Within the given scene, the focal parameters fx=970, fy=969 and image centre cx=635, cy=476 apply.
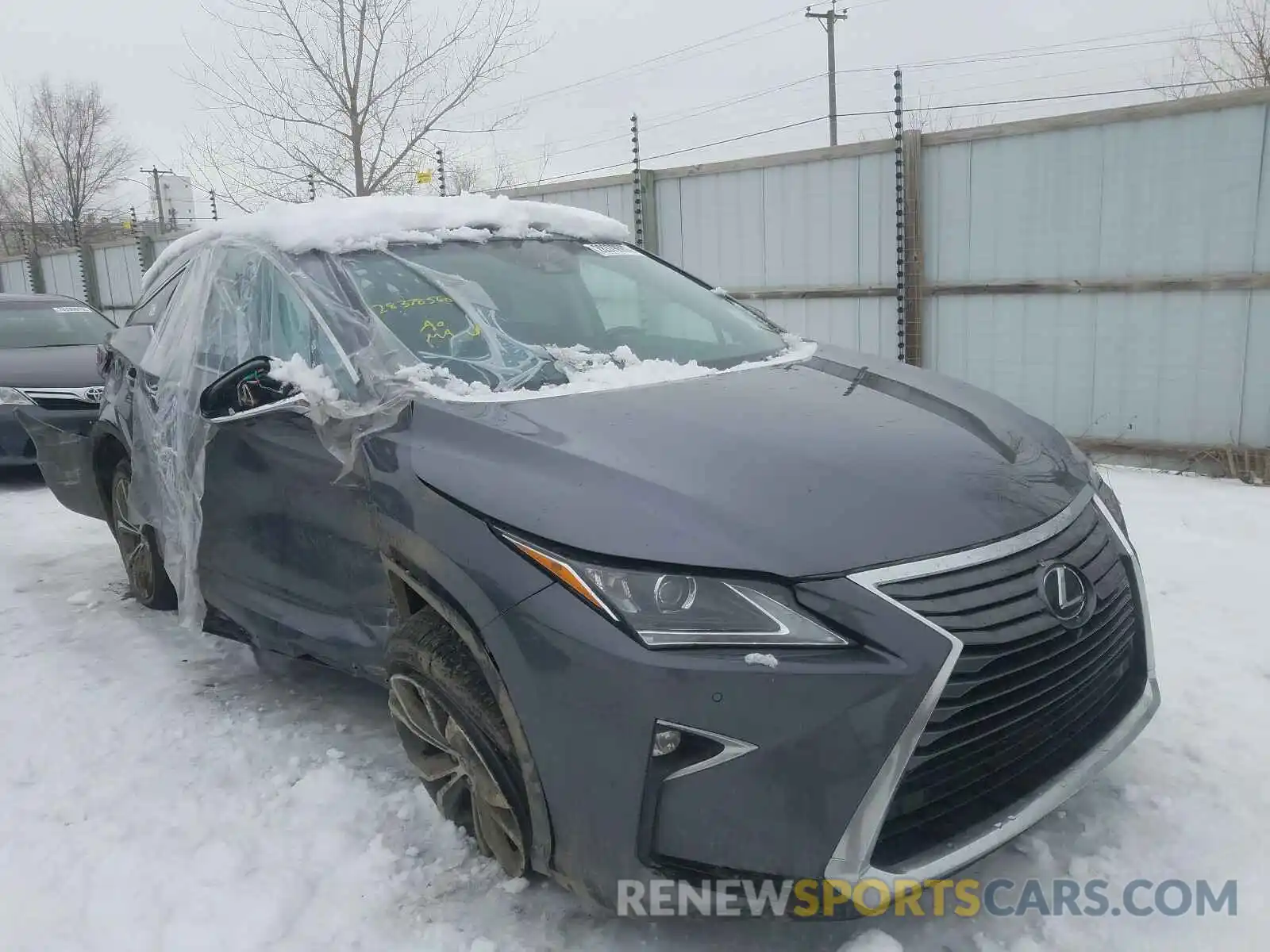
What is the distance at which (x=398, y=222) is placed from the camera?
320 centimetres

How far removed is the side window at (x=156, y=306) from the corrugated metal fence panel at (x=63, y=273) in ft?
48.4

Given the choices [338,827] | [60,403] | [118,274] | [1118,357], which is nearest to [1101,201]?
[1118,357]

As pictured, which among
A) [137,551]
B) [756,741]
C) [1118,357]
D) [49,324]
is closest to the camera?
[756,741]

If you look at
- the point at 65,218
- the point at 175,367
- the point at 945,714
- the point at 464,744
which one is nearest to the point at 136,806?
the point at 464,744

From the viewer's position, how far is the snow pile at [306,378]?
107 inches

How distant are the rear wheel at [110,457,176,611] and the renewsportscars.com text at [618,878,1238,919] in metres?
3.08

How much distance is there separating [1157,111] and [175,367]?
5.82 m

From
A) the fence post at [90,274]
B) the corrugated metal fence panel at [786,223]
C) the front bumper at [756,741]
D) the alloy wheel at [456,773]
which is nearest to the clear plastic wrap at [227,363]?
the alloy wheel at [456,773]

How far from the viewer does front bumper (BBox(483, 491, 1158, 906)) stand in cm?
179

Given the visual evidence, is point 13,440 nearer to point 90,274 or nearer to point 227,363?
point 227,363

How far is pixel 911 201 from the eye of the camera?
706 centimetres

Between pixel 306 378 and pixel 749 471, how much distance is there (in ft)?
4.65

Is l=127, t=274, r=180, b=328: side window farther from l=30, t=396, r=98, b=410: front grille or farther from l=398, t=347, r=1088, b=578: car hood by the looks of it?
l=30, t=396, r=98, b=410: front grille

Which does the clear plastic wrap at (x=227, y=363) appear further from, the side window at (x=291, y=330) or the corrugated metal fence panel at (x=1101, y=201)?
the corrugated metal fence panel at (x=1101, y=201)
